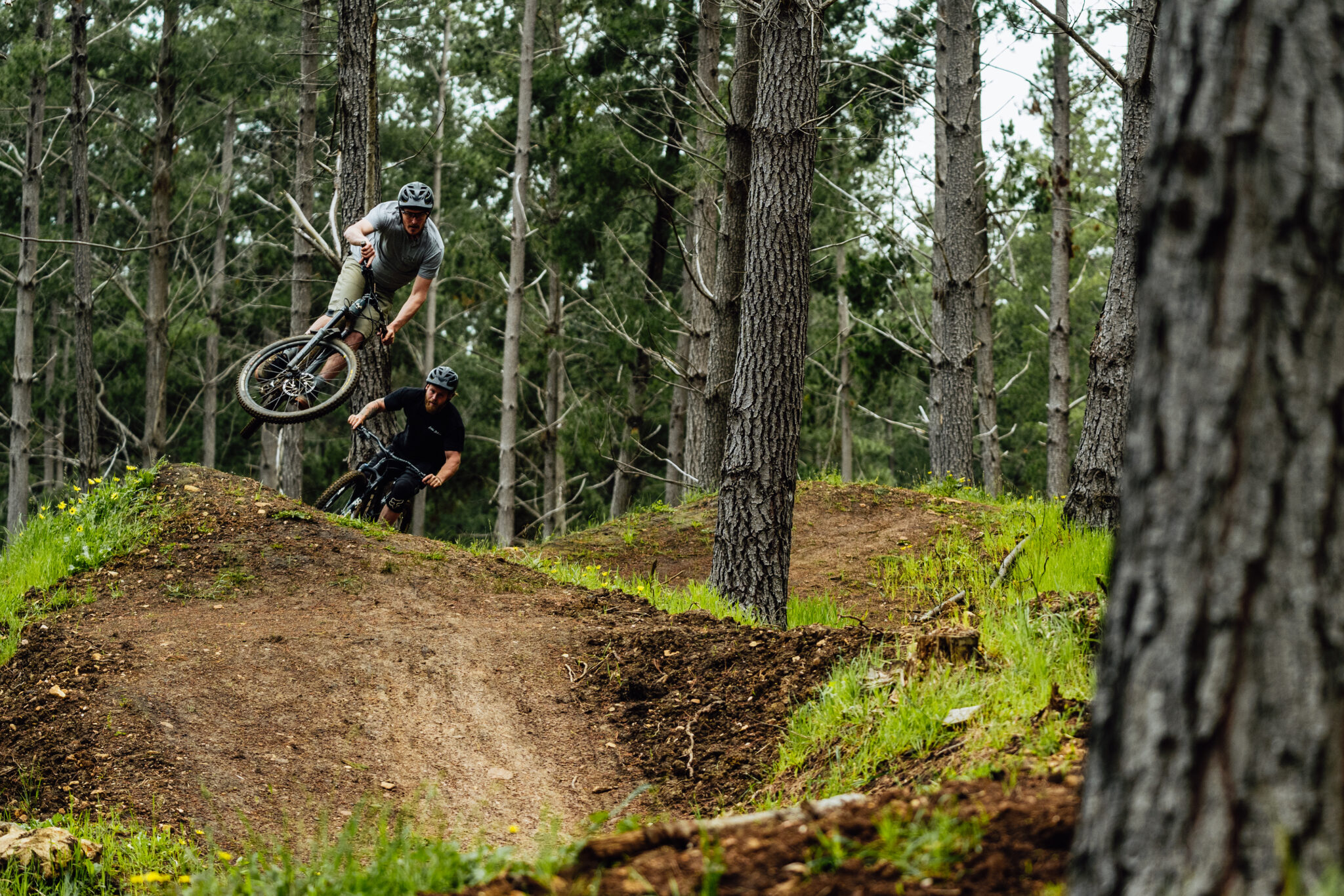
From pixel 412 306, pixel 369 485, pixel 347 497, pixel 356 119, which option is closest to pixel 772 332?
pixel 412 306

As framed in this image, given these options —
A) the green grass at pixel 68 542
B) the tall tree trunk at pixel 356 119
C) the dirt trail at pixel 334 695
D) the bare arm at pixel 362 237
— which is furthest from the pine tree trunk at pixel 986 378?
the green grass at pixel 68 542

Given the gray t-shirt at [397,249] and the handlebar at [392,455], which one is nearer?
the gray t-shirt at [397,249]

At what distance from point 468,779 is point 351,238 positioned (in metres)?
4.97

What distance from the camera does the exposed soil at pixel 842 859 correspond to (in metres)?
2.31

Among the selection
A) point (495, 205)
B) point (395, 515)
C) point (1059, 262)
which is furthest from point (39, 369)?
point (1059, 262)

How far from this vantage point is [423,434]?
9.43 meters

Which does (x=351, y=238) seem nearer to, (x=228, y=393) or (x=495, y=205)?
(x=495, y=205)

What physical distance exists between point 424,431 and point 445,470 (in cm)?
55

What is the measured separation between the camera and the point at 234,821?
4562mm

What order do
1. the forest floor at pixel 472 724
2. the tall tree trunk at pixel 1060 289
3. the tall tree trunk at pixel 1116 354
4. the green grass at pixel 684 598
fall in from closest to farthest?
1. the forest floor at pixel 472 724
2. the green grass at pixel 684 598
3. the tall tree trunk at pixel 1116 354
4. the tall tree trunk at pixel 1060 289

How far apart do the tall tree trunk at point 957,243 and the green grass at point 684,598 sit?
23.3ft

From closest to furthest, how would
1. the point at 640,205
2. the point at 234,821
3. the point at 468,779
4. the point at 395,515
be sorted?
1. the point at 234,821
2. the point at 468,779
3. the point at 395,515
4. the point at 640,205

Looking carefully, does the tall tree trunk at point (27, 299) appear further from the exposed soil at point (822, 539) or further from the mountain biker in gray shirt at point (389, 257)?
the exposed soil at point (822, 539)

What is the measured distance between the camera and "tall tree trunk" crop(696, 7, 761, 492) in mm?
11414
